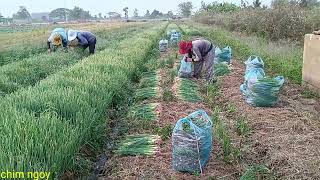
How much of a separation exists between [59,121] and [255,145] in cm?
246

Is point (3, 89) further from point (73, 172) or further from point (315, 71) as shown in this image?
point (315, 71)

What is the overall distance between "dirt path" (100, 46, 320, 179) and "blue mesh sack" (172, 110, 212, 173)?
0.33 feet

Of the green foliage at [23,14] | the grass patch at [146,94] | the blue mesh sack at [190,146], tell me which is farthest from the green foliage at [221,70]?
the green foliage at [23,14]

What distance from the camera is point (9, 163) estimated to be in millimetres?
2998

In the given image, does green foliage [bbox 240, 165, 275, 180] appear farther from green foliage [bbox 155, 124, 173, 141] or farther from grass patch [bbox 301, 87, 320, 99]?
grass patch [bbox 301, 87, 320, 99]

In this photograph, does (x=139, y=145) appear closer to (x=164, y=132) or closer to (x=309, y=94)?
(x=164, y=132)

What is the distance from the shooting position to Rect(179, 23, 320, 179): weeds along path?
4209 millimetres

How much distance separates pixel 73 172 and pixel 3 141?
1.01 m

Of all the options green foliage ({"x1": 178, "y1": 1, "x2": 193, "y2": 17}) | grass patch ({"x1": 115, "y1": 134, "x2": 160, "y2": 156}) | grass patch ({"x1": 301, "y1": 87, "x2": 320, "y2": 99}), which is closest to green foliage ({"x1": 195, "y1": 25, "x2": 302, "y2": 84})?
grass patch ({"x1": 301, "y1": 87, "x2": 320, "y2": 99})

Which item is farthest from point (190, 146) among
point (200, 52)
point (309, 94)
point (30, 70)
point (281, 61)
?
point (281, 61)

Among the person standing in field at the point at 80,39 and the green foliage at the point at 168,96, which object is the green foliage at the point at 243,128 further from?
the person standing in field at the point at 80,39

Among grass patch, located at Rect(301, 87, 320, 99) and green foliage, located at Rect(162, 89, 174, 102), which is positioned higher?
green foliage, located at Rect(162, 89, 174, 102)

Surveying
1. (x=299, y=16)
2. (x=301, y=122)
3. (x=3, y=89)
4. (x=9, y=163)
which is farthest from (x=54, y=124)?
(x=299, y=16)

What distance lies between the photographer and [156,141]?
4945 millimetres
